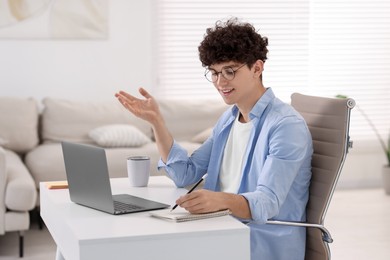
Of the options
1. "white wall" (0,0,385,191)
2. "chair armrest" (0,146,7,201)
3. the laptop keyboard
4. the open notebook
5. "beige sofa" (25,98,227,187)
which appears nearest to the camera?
the open notebook

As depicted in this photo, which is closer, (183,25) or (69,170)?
(69,170)

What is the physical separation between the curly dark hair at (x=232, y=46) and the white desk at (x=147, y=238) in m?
0.65

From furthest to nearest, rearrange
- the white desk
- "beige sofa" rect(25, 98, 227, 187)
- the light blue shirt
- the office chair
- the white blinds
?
the white blinds → "beige sofa" rect(25, 98, 227, 187) → the office chair → the light blue shirt → the white desk

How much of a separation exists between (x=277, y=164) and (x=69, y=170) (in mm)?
660

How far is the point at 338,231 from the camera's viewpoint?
4863 mm

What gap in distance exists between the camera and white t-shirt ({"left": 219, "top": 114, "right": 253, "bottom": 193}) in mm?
2586

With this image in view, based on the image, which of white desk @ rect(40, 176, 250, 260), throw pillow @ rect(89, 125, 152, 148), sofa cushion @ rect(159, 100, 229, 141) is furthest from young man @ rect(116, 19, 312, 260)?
sofa cushion @ rect(159, 100, 229, 141)

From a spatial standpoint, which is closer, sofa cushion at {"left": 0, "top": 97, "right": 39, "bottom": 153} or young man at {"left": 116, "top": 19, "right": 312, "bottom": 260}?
young man at {"left": 116, "top": 19, "right": 312, "bottom": 260}

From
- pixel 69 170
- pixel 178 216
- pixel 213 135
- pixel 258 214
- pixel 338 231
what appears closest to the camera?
pixel 178 216

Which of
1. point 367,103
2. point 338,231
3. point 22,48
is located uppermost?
point 22,48

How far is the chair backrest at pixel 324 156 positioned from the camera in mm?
2424

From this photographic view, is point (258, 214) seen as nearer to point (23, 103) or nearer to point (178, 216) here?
point (178, 216)

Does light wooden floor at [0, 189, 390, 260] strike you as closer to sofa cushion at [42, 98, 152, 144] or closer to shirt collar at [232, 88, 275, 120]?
sofa cushion at [42, 98, 152, 144]

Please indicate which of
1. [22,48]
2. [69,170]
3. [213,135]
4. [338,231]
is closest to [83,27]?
[22,48]
